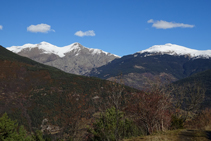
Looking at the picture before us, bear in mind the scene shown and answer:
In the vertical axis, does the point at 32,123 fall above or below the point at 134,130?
below

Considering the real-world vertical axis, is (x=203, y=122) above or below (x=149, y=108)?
below

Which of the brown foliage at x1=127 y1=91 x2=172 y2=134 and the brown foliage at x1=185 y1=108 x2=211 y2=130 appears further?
the brown foliage at x1=185 y1=108 x2=211 y2=130

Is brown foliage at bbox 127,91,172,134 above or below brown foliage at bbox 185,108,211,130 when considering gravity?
above

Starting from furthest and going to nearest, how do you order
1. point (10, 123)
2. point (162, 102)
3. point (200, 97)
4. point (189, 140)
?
point (10, 123)
point (200, 97)
point (162, 102)
point (189, 140)

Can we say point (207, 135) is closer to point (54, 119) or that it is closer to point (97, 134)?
point (97, 134)

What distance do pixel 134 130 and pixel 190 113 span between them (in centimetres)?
1495

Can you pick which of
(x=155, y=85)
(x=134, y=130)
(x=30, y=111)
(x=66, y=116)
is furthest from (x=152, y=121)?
(x=30, y=111)

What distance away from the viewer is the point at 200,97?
5056 centimetres

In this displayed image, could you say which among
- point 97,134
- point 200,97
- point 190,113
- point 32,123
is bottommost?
point 32,123

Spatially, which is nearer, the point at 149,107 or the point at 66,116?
the point at 149,107

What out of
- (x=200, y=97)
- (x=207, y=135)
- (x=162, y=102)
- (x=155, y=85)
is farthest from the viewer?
(x=200, y=97)

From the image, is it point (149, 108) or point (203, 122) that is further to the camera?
point (203, 122)

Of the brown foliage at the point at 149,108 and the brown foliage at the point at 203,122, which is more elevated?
the brown foliage at the point at 149,108

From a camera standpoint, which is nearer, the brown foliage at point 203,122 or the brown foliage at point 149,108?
the brown foliage at point 149,108
